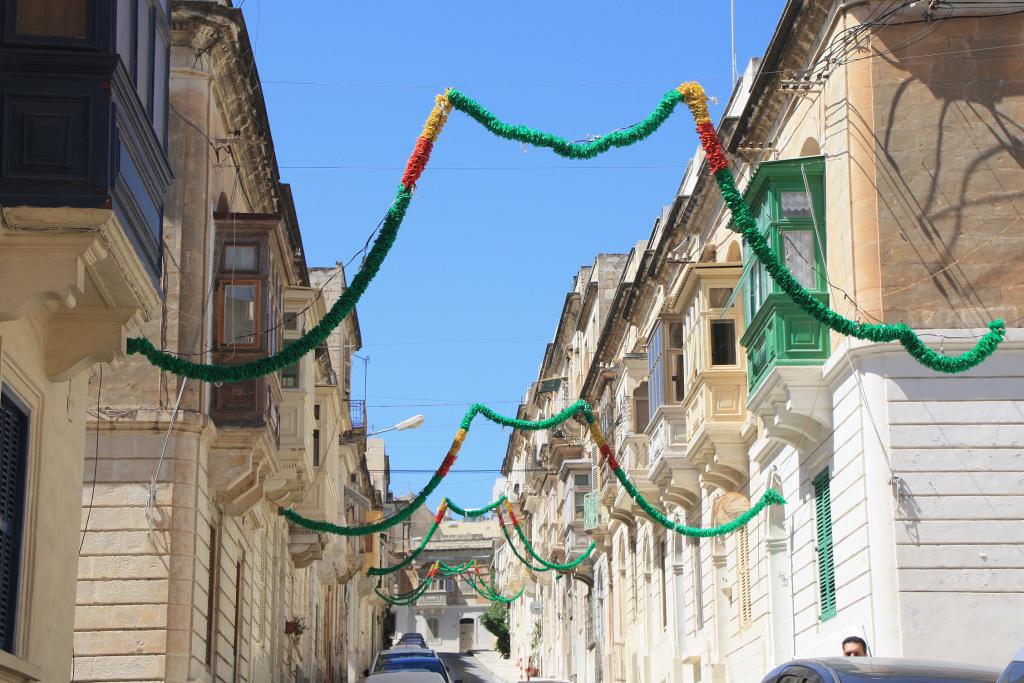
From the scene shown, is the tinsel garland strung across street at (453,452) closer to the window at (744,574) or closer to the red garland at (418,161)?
the window at (744,574)

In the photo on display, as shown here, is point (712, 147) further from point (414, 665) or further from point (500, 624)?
point (500, 624)

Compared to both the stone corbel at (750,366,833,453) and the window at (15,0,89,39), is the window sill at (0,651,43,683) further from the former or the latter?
the stone corbel at (750,366,833,453)

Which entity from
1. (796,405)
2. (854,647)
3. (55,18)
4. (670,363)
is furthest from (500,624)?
(55,18)

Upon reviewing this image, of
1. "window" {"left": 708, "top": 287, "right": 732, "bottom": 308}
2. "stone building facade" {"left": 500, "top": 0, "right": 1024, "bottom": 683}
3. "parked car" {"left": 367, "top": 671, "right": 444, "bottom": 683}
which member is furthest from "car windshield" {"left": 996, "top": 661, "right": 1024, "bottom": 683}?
"parked car" {"left": 367, "top": 671, "right": 444, "bottom": 683}

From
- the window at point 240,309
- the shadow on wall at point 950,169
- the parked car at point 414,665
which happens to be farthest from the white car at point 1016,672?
the parked car at point 414,665

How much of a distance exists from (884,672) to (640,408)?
25958mm

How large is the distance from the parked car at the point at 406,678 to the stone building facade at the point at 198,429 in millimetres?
2549

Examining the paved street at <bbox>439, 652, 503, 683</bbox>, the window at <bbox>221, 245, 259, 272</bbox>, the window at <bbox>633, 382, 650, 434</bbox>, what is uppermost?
the window at <bbox>221, 245, 259, 272</bbox>

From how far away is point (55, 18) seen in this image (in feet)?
35.6

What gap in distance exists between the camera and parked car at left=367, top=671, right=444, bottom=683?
29844 millimetres

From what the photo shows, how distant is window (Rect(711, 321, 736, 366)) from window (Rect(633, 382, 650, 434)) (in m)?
9.25

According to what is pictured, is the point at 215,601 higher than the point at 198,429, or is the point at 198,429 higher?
the point at 198,429

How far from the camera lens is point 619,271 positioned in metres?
50.0

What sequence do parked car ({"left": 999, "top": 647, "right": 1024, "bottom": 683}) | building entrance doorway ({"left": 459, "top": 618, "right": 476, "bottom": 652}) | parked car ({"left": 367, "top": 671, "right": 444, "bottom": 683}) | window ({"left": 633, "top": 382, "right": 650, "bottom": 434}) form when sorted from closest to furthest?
parked car ({"left": 999, "top": 647, "right": 1024, "bottom": 683}) → parked car ({"left": 367, "top": 671, "right": 444, "bottom": 683}) → window ({"left": 633, "top": 382, "right": 650, "bottom": 434}) → building entrance doorway ({"left": 459, "top": 618, "right": 476, "bottom": 652})
